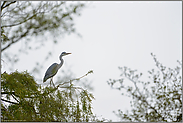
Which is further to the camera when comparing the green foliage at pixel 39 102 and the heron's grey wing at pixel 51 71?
the heron's grey wing at pixel 51 71

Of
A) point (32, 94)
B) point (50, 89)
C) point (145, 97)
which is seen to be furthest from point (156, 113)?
point (32, 94)

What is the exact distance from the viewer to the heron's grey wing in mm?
6488

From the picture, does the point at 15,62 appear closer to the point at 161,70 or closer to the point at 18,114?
the point at 18,114

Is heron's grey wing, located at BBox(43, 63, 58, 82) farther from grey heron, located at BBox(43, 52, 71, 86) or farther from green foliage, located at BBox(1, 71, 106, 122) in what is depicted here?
green foliage, located at BBox(1, 71, 106, 122)

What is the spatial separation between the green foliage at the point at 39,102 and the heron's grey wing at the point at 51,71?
1.57 m

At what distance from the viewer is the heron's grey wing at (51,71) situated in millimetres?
6488

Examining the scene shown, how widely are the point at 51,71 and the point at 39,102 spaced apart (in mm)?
2204

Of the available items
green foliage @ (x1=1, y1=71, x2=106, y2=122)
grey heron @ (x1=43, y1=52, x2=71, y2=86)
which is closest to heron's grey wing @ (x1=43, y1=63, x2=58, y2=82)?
grey heron @ (x1=43, y1=52, x2=71, y2=86)

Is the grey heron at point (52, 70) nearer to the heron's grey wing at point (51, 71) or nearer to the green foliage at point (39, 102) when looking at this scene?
the heron's grey wing at point (51, 71)

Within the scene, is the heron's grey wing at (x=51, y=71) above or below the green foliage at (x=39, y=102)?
above

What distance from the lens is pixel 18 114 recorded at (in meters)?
4.11

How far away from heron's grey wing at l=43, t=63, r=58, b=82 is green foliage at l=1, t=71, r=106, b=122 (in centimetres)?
157

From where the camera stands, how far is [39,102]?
4.44 m

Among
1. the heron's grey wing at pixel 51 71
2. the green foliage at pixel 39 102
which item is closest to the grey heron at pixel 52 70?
the heron's grey wing at pixel 51 71
